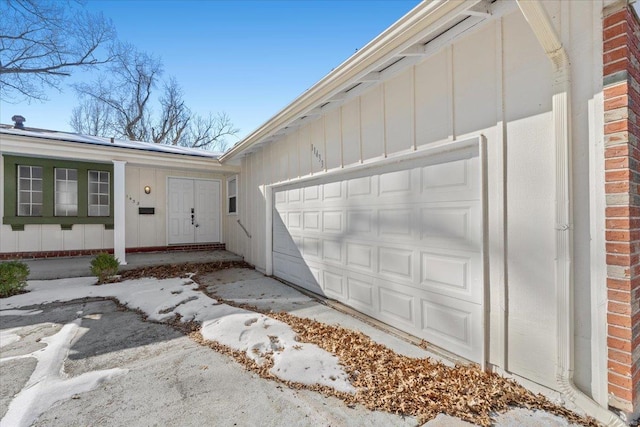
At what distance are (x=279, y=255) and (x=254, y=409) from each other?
13.7 ft

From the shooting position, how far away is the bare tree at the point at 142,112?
57.7ft

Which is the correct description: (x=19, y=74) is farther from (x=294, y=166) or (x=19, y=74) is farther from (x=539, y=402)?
A: (x=539, y=402)

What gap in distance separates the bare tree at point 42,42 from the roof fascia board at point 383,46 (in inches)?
446

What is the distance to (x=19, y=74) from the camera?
1070 cm

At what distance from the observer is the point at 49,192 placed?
7.46 meters

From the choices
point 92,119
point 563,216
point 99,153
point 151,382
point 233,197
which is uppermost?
point 92,119

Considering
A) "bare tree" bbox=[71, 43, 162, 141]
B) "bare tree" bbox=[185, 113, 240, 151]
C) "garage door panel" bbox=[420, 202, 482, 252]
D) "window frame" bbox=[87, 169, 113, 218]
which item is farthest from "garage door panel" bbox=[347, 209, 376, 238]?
"bare tree" bbox=[185, 113, 240, 151]

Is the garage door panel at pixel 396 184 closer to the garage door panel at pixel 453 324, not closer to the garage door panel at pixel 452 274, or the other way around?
the garage door panel at pixel 452 274

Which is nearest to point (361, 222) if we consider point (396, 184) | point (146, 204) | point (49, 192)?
point (396, 184)

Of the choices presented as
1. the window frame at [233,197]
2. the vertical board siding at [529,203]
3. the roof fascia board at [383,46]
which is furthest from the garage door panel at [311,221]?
the window frame at [233,197]

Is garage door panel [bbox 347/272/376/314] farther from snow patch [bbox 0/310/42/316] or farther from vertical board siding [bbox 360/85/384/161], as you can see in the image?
snow patch [bbox 0/310/42/316]

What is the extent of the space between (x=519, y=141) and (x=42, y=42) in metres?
15.6

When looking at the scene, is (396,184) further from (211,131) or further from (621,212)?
(211,131)

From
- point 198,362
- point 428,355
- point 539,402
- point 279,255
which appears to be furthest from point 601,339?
point 279,255
